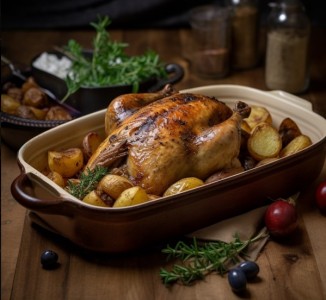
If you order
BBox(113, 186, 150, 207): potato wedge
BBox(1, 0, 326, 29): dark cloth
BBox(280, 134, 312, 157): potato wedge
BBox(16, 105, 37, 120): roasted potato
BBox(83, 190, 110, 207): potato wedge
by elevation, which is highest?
BBox(113, 186, 150, 207): potato wedge

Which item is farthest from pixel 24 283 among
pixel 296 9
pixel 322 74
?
pixel 322 74

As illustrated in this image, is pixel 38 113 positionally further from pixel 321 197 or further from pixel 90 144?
pixel 321 197

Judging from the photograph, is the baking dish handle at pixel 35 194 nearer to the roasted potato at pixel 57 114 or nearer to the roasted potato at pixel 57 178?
the roasted potato at pixel 57 178

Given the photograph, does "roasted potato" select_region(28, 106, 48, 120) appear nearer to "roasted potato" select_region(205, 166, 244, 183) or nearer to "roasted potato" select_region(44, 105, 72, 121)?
"roasted potato" select_region(44, 105, 72, 121)

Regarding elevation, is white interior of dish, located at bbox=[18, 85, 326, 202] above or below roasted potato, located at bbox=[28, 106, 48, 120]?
above

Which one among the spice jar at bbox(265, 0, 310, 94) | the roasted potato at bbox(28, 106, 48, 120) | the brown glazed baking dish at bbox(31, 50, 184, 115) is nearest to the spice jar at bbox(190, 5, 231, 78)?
the spice jar at bbox(265, 0, 310, 94)

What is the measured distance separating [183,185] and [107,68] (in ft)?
2.83

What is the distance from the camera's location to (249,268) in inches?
58.4

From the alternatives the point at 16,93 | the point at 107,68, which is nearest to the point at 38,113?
the point at 16,93

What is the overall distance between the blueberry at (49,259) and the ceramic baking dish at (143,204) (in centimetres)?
5

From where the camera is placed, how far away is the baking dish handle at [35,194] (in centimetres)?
145

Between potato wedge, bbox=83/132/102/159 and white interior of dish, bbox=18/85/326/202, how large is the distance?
6 centimetres

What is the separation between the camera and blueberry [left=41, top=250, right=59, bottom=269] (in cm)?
155

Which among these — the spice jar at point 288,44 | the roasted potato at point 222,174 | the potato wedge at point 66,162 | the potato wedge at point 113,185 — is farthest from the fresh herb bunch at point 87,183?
the spice jar at point 288,44
